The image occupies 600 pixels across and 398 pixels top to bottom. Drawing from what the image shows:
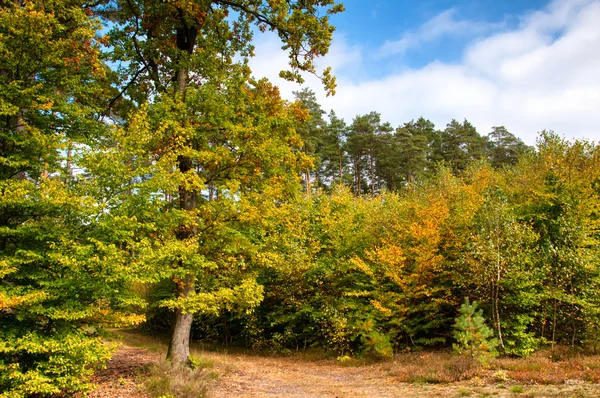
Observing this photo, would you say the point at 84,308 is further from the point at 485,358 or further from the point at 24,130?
the point at 485,358

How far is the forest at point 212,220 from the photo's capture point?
698cm

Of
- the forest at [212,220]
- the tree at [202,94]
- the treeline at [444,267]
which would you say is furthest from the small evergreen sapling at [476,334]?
the tree at [202,94]

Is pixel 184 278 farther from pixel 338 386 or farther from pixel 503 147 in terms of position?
pixel 503 147

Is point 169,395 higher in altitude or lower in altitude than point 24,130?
lower

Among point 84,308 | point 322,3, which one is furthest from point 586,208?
point 84,308

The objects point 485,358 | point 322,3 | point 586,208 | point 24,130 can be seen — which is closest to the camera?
point 24,130

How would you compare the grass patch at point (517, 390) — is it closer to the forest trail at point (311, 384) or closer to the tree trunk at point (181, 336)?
the forest trail at point (311, 384)

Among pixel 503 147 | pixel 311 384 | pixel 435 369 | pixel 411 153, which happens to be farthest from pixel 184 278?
pixel 503 147

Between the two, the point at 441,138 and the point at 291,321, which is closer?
the point at 291,321

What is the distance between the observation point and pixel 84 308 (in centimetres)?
699

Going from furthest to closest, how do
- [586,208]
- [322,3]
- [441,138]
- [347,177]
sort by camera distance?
1. [441,138]
2. [347,177]
3. [586,208]
4. [322,3]

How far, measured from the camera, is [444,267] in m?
14.1

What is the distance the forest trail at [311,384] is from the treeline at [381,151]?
2258cm

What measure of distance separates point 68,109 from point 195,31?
17.1 ft
